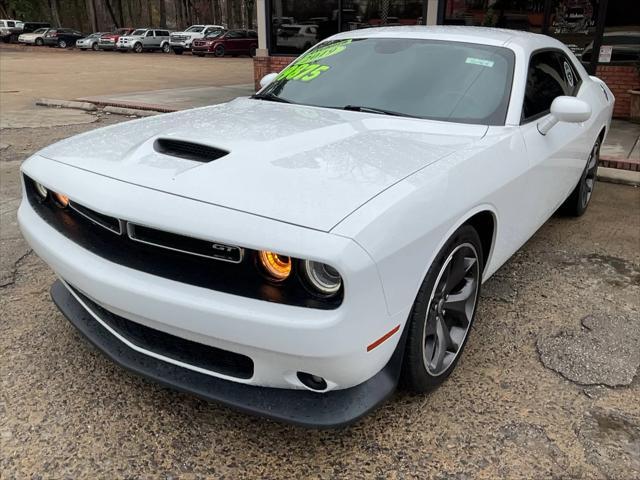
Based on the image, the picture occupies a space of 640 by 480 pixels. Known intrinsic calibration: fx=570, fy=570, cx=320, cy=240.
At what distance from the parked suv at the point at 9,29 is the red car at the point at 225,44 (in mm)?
19937

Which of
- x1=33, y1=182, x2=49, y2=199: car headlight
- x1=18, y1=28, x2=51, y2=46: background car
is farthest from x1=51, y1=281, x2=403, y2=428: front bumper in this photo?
x1=18, y1=28, x2=51, y2=46: background car

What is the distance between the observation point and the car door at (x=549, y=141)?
10.1 feet

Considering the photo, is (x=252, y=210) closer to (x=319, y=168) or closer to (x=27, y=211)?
(x=319, y=168)

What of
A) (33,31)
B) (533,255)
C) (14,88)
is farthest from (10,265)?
(33,31)

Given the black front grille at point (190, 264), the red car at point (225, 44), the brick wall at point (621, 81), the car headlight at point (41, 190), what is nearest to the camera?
the black front grille at point (190, 264)

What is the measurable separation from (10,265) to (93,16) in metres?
52.2

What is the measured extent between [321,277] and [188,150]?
928 mm

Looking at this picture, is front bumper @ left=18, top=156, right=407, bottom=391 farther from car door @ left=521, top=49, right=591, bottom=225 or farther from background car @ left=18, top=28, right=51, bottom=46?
background car @ left=18, top=28, right=51, bottom=46

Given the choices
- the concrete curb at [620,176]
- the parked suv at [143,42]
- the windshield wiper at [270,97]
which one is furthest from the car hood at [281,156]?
the parked suv at [143,42]

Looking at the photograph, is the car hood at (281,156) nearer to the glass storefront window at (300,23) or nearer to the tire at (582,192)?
the tire at (582,192)

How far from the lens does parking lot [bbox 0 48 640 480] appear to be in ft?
6.92

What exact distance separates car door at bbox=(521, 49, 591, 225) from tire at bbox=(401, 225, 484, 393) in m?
0.74

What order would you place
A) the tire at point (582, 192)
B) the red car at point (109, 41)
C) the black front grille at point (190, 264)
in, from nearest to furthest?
the black front grille at point (190, 264) < the tire at point (582, 192) < the red car at point (109, 41)

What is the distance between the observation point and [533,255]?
13.4 feet
